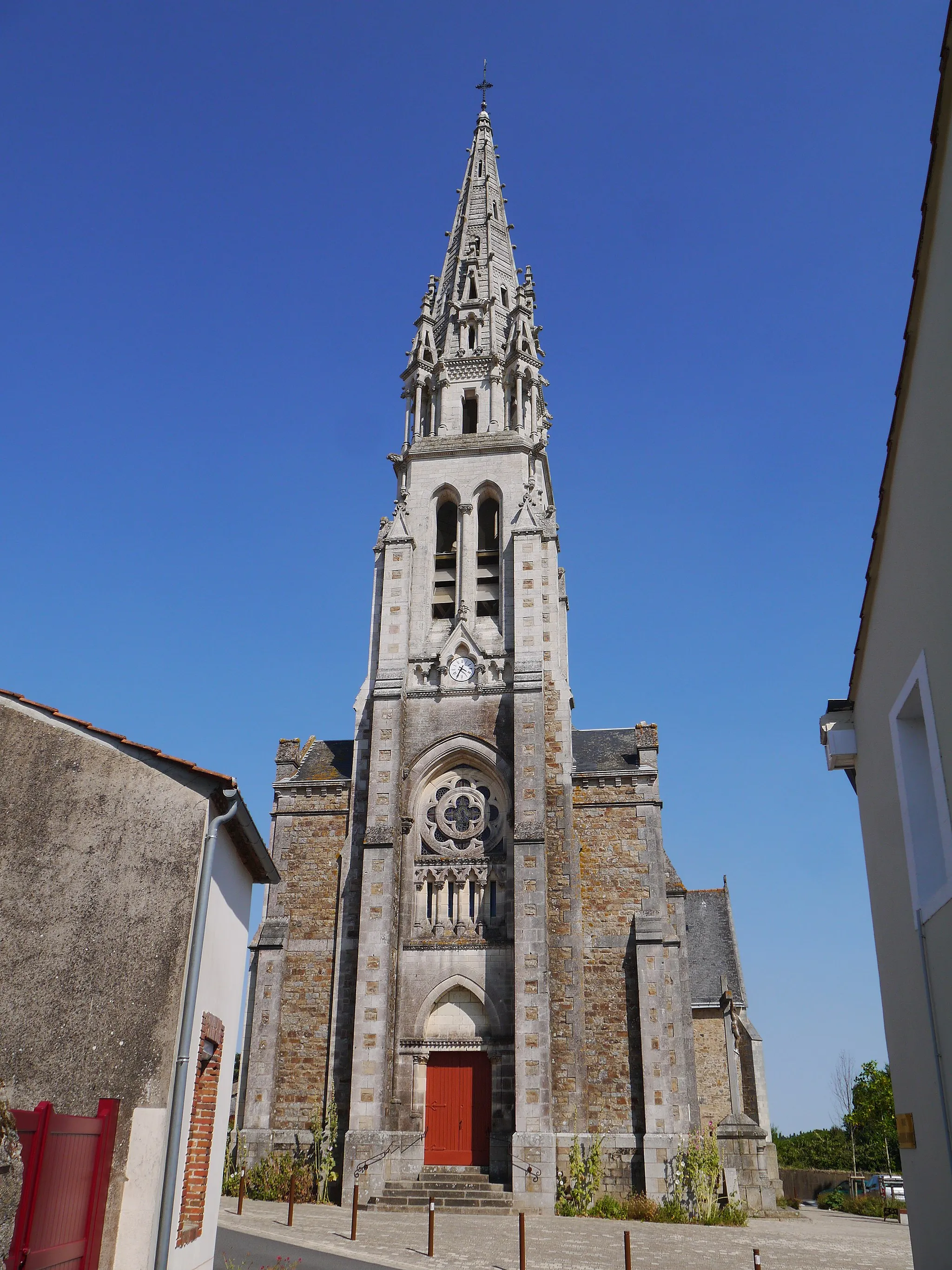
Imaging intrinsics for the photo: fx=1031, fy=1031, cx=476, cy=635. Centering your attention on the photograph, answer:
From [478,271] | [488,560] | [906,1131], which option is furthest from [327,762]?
[906,1131]

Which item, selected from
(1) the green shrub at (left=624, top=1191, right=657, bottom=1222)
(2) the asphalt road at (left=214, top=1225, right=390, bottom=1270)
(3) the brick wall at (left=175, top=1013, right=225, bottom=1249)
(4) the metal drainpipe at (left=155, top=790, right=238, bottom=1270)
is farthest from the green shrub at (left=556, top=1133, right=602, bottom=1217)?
(4) the metal drainpipe at (left=155, top=790, right=238, bottom=1270)

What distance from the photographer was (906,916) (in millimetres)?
7859

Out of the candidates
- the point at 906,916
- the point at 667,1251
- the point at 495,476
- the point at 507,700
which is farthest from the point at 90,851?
the point at 495,476

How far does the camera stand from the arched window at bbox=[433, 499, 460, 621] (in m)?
25.1

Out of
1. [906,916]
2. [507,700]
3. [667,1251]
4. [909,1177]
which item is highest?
[507,700]

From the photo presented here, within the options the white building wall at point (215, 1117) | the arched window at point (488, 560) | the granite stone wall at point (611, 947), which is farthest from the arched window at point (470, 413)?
the white building wall at point (215, 1117)

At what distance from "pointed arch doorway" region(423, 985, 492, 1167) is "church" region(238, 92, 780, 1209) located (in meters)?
0.04

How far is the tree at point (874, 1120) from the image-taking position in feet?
116

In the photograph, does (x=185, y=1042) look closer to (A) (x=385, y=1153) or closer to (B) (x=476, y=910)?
(A) (x=385, y=1153)

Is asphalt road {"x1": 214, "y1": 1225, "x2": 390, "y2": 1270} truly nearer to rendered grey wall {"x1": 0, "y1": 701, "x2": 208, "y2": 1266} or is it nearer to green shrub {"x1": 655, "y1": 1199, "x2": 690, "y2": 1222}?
rendered grey wall {"x1": 0, "y1": 701, "x2": 208, "y2": 1266}

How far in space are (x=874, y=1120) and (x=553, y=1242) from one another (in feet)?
86.4

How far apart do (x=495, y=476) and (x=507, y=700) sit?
20.5ft

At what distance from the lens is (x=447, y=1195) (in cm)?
1839

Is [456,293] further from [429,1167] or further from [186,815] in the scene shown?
[186,815]
